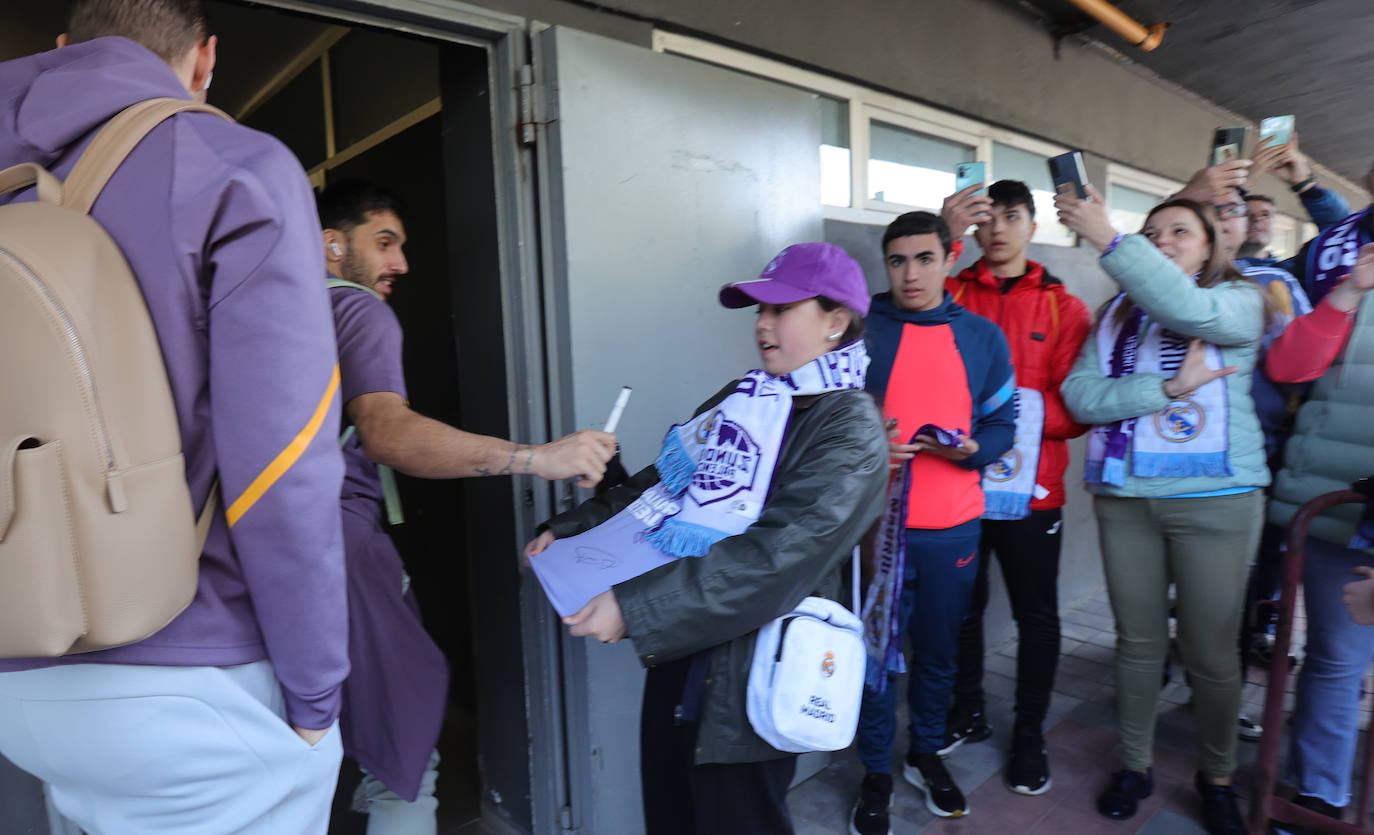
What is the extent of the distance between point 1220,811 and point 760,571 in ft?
7.20

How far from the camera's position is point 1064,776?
9.59 feet

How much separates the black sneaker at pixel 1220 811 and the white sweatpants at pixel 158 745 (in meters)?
2.80

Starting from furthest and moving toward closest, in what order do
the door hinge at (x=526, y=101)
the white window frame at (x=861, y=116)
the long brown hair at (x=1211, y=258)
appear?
the white window frame at (x=861, y=116) < the long brown hair at (x=1211, y=258) < the door hinge at (x=526, y=101)

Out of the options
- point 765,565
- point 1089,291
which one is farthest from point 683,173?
point 1089,291

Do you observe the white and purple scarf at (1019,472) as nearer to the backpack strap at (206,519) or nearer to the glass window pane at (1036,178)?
the glass window pane at (1036,178)

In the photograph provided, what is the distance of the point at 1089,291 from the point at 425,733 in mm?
4583

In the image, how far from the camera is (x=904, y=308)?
259 cm

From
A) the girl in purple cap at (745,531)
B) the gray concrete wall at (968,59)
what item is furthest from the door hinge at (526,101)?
the girl in purple cap at (745,531)

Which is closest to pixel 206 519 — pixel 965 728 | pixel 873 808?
pixel 873 808

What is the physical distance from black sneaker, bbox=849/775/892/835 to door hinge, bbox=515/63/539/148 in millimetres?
2321

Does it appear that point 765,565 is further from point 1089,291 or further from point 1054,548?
point 1089,291

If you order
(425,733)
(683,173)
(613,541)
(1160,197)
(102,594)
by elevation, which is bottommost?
(425,733)

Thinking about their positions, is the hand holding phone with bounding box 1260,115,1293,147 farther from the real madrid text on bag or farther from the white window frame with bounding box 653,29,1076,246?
the real madrid text on bag

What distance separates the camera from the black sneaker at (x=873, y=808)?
99.7 inches
